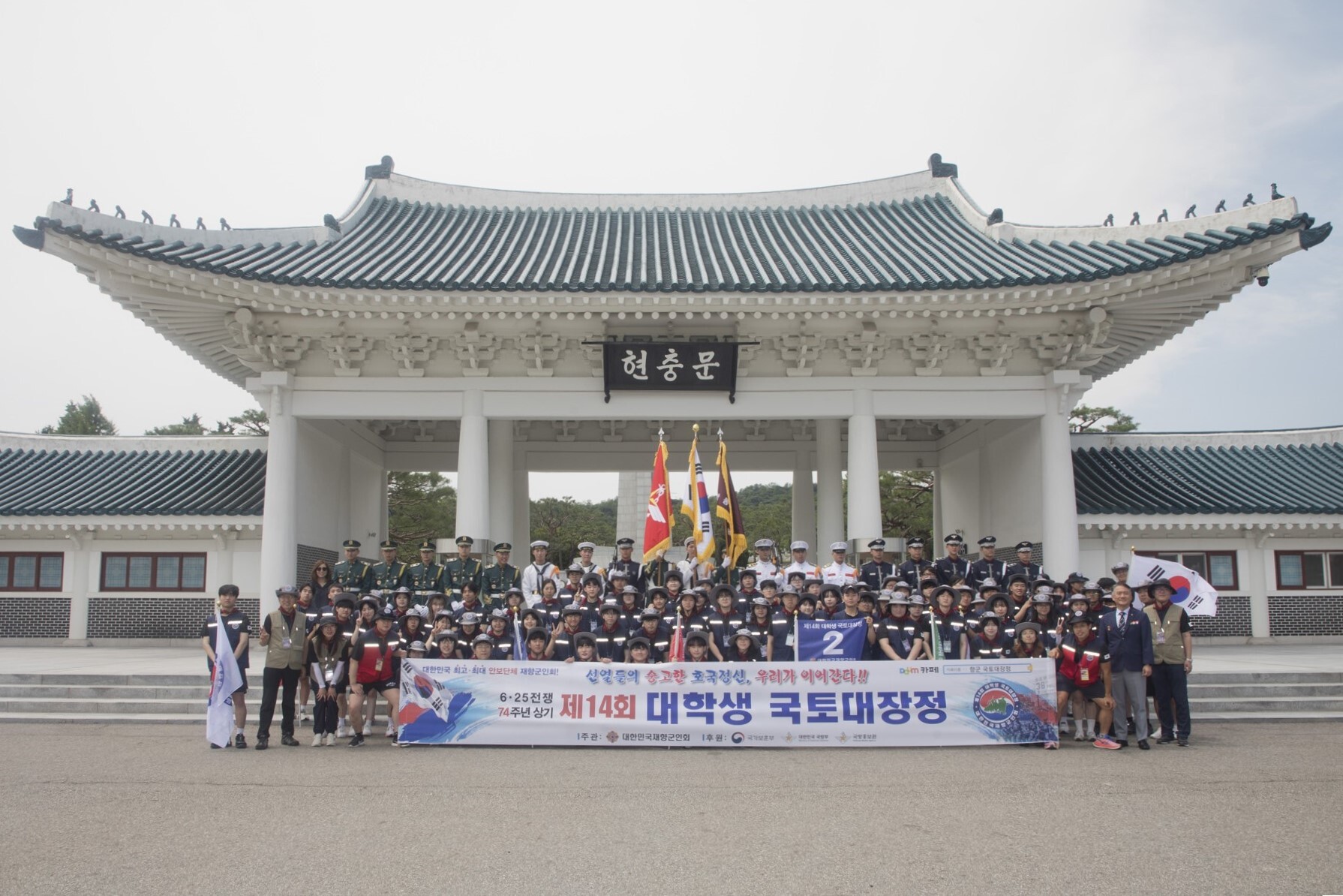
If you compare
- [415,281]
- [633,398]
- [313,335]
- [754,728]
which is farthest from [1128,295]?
[313,335]

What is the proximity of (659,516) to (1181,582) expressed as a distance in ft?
20.5

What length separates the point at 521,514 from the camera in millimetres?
17781

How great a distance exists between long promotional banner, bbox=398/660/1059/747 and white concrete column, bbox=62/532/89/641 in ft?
30.8

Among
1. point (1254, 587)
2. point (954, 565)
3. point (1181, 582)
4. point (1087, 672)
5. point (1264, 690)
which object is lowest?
point (1264, 690)

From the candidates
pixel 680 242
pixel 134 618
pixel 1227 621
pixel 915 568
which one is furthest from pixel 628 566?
pixel 1227 621

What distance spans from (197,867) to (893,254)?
12567mm

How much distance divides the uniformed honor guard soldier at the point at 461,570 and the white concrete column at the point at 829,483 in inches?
251

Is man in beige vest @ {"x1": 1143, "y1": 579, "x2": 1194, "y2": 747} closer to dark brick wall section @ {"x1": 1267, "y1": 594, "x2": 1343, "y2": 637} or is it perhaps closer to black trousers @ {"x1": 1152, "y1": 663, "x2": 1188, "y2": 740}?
black trousers @ {"x1": 1152, "y1": 663, "x2": 1188, "y2": 740}

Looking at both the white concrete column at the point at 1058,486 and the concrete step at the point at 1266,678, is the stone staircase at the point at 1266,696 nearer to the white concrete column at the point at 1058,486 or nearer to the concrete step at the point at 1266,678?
the concrete step at the point at 1266,678

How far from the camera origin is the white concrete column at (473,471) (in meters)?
13.3

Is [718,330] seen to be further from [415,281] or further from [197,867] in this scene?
[197,867]

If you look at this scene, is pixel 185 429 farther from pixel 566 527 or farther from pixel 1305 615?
pixel 1305 615

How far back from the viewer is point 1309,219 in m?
11.4

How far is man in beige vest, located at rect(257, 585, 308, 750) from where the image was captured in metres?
8.70
